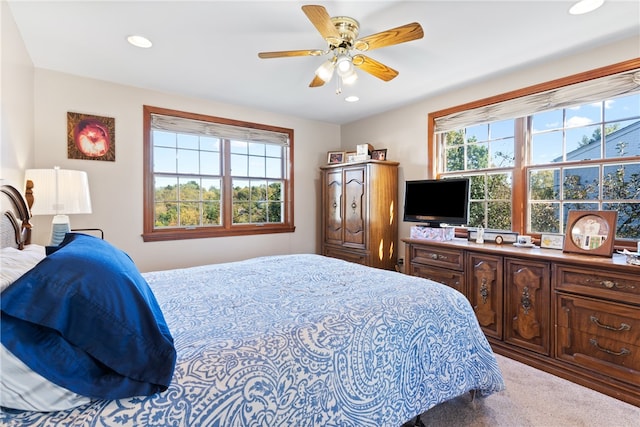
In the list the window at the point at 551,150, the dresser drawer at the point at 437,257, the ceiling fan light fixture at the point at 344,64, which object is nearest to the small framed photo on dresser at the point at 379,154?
the window at the point at 551,150

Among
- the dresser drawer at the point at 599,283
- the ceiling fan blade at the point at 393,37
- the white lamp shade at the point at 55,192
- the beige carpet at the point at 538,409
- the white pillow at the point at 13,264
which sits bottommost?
the beige carpet at the point at 538,409

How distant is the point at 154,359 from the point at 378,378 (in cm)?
93

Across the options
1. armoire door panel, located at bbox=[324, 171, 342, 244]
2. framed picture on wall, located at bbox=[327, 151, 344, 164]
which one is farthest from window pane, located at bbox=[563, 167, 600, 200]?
framed picture on wall, located at bbox=[327, 151, 344, 164]

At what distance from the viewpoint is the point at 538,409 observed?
1955mm

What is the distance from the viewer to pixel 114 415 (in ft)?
2.90

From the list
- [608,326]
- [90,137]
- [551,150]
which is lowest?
[608,326]

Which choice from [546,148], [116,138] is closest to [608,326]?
[546,148]

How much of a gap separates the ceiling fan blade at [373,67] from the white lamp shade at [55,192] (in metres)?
2.39

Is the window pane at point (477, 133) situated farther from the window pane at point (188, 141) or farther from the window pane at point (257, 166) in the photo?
the window pane at point (188, 141)

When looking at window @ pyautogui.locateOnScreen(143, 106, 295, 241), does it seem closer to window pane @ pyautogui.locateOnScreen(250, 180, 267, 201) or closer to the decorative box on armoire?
window pane @ pyautogui.locateOnScreen(250, 180, 267, 201)

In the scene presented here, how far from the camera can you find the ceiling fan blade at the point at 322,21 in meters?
1.64

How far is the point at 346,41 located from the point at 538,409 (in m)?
2.71

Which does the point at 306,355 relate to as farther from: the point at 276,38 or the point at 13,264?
the point at 276,38

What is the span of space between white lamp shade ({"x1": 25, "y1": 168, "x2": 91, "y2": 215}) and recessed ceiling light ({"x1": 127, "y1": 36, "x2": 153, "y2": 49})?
1141 mm
